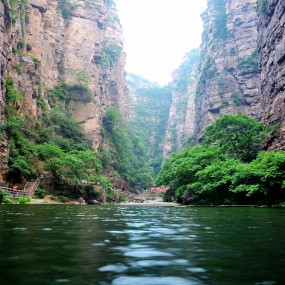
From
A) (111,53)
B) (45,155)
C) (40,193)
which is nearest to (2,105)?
(45,155)

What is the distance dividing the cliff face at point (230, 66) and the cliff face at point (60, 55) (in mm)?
20653

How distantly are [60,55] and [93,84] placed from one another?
7.70m

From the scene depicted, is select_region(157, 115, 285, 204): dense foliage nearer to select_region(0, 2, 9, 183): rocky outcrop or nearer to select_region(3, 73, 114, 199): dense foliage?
select_region(3, 73, 114, 199): dense foliage

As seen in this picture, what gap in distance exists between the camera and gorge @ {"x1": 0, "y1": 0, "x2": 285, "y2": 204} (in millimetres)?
32938

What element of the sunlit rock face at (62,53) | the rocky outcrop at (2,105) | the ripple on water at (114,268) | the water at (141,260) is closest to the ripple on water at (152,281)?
the water at (141,260)

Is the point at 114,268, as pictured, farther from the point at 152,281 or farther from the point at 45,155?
the point at 45,155

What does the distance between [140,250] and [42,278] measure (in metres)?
1.75

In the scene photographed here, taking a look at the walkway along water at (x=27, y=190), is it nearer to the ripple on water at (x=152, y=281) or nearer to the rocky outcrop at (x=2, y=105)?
the rocky outcrop at (x=2, y=105)

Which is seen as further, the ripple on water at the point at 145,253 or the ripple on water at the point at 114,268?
the ripple on water at the point at 145,253

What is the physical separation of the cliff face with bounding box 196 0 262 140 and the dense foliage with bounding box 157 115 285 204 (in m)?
20.7

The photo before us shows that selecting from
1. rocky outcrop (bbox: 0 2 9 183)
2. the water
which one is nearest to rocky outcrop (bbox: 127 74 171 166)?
rocky outcrop (bbox: 0 2 9 183)

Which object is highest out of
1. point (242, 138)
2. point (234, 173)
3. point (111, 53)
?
point (111, 53)

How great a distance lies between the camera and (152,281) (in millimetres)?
2689

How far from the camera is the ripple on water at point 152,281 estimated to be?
2.62 meters
